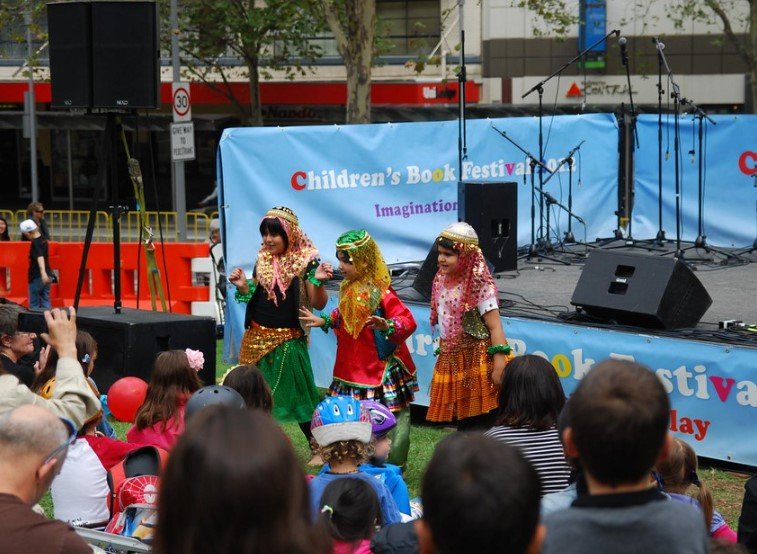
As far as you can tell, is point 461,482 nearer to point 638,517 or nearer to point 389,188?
point 638,517

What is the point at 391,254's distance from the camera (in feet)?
39.2

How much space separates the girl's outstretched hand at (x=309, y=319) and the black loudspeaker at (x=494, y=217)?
411 cm

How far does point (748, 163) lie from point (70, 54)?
28.4ft

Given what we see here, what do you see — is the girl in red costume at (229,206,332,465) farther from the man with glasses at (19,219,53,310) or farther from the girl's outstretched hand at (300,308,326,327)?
the man with glasses at (19,219,53,310)

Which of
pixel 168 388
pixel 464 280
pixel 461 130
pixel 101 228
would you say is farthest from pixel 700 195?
pixel 101 228

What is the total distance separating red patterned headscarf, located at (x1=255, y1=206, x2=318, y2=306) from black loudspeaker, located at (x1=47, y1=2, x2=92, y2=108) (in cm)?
210

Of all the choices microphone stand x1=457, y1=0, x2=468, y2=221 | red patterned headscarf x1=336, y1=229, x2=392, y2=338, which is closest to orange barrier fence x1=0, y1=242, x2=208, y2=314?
microphone stand x1=457, y1=0, x2=468, y2=221

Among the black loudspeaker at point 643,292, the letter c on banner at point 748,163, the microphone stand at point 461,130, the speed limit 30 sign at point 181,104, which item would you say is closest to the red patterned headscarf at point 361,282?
the black loudspeaker at point 643,292

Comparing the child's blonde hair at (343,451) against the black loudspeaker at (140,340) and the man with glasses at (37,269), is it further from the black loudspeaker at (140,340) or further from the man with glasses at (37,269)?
the man with glasses at (37,269)

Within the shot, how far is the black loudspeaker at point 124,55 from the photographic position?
823 centimetres

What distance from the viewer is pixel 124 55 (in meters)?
8.28

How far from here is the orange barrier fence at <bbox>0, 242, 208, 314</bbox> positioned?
1305 centimetres

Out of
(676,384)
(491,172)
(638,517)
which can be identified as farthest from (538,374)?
(491,172)

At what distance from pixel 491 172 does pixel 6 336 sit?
758 cm
